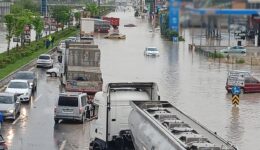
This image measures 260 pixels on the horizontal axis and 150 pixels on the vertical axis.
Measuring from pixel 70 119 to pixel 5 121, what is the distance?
2.48m

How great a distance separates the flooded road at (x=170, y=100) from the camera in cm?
2262

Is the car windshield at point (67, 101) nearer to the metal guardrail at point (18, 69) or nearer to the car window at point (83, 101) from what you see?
the car window at point (83, 101)

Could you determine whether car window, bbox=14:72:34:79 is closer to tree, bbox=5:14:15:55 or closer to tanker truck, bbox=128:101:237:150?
tree, bbox=5:14:15:55

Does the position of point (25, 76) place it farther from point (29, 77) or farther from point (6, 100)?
point (6, 100)

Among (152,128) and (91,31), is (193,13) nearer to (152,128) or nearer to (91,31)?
(152,128)

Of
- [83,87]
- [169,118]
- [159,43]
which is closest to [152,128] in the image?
[169,118]

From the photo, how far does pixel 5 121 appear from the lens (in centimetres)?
2569

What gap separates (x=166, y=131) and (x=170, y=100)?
22140 mm

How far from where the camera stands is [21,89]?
104 feet

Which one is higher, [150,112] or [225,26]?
[225,26]

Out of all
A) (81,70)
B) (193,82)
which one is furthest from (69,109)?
(193,82)

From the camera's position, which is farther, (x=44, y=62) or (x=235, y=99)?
(x=44, y=62)

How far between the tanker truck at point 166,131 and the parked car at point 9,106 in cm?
1255

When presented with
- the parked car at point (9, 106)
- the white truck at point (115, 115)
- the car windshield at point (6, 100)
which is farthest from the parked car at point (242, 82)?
the white truck at point (115, 115)
